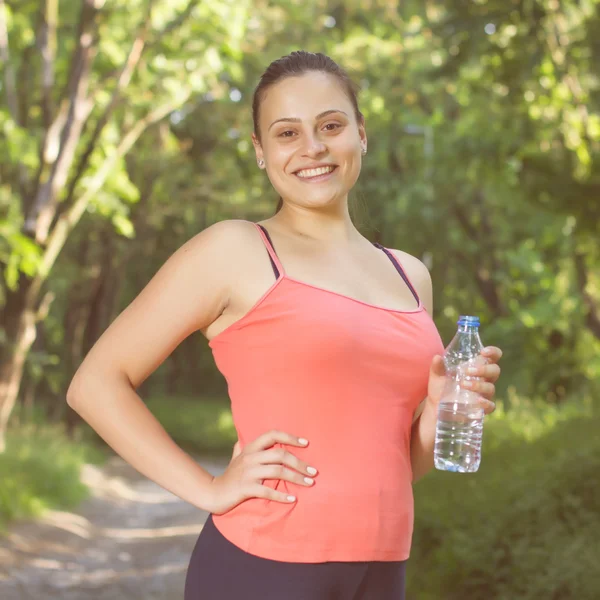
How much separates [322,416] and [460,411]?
Result: 557 mm

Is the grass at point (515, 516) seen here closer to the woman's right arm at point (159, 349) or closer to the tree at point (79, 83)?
the tree at point (79, 83)

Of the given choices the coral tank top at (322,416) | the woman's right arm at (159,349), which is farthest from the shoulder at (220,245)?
the coral tank top at (322,416)

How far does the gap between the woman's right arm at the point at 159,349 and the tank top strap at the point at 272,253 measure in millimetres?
45

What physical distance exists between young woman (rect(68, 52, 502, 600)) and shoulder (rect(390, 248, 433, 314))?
186 mm

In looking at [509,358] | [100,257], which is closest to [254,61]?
[509,358]

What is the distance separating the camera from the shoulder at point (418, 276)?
3168 mm

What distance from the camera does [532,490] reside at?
9227 millimetres

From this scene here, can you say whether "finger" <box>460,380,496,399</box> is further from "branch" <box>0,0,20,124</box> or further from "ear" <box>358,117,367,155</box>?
"branch" <box>0,0,20,124</box>

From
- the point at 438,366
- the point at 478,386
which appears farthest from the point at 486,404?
the point at 438,366

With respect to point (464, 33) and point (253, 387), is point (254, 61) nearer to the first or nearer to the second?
point (464, 33)

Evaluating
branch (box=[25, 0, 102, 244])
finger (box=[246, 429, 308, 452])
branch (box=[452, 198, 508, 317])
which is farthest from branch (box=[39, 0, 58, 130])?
branch (box=[452, 198, 508, 317])

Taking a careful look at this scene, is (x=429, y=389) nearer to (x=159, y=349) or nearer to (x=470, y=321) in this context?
(x=470, y=321)

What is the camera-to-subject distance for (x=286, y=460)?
259 centimetres

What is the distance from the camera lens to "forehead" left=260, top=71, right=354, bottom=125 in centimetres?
294
